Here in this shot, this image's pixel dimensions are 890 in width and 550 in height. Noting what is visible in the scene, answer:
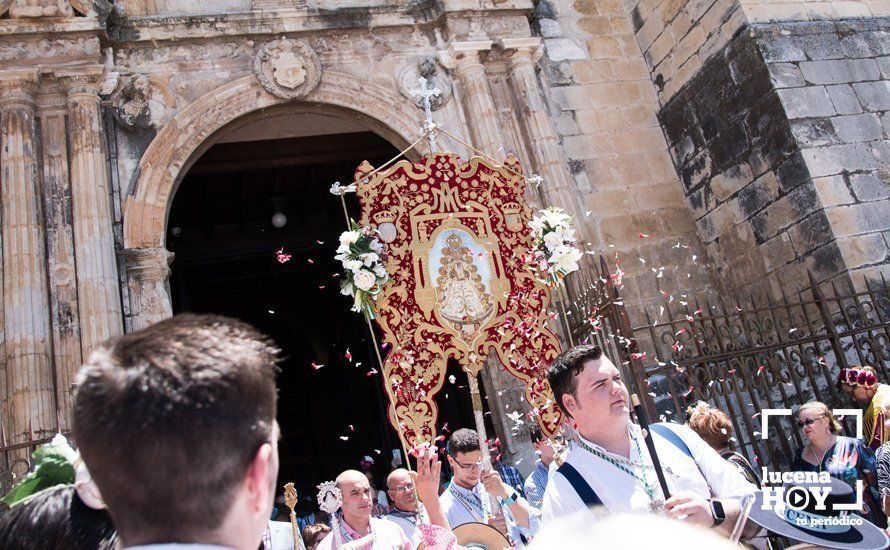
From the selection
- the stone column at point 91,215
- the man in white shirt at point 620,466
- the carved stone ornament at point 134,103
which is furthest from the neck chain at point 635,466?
the carved stone ornament at point 134,103

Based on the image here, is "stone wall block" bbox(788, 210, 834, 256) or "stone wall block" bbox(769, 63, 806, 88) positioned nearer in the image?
"stone wall block" bbox(788, 210, 834, 256)

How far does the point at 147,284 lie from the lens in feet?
22.6

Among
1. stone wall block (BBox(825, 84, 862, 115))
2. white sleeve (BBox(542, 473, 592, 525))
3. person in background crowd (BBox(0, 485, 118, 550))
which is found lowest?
white sleeve (BBox(542, 473, 592, 525))

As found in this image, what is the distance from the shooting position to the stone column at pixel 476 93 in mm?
7867

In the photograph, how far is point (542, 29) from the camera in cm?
881

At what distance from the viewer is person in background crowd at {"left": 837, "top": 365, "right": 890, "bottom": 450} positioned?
5070 mm

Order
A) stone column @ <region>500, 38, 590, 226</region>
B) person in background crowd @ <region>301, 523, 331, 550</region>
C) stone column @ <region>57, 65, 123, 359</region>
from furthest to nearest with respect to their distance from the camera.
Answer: stone column @ <region>500, 38, 590, 226</region>, stone column @ <region>57, 65, 123, 359</region>, person in background crowd @ <region>301, 523, 331, 550</region>

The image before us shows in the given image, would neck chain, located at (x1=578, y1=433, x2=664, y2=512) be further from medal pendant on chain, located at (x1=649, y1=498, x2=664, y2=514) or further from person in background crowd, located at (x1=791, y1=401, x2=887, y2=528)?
person in background crowd, located at (x1=791, y1=401, x2=887, y2=528)

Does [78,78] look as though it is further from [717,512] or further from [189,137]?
[717,512]

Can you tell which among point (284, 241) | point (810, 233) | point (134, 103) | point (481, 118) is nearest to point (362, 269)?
point (481, 118)

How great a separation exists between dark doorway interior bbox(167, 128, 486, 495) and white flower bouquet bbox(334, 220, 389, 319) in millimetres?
3546

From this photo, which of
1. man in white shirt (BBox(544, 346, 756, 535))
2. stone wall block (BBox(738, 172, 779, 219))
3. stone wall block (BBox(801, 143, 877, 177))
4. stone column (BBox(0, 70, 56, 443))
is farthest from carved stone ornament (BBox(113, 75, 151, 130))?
stone wall block (BBox(801, 143, 877, 177))

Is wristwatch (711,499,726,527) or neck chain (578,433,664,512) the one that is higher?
neck chain (578,433,664,512)

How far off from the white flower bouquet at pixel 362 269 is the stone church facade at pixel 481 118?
2.53 m
